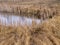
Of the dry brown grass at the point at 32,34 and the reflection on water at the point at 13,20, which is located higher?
the reflection on water at the point at 13,20

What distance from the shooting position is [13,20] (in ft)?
2.84

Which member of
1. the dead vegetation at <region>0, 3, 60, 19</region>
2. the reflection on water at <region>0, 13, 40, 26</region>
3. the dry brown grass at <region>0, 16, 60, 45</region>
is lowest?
the dry brown grass at <region>0, 16, 60, 45</region>

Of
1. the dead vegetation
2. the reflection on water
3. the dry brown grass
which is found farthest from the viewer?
the dead vegetation

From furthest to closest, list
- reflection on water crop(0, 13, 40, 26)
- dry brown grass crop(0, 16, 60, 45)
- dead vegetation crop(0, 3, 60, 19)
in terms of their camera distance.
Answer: dead vegetation crop(0, 3, 60, 19) < reflection on water crop(0, 13, 40, 26) < dry brown grass crop(0, 16, 60, 45)

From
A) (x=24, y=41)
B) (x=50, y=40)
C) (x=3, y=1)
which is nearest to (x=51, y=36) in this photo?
(x=50, y=40)

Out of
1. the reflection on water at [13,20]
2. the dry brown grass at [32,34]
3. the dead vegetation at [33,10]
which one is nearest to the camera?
the dry brown grass at [32,34]

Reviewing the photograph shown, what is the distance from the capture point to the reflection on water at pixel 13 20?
0.82 meters

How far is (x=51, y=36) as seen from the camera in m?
0.70

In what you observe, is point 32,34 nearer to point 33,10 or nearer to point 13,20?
point 13,20

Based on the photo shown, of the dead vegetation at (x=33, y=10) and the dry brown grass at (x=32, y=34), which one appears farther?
the dead vegetation at (x=33, y=10)

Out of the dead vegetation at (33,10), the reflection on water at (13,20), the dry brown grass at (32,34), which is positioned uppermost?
the dead vegetation at (33,10)

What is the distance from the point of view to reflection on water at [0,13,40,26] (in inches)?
32.5

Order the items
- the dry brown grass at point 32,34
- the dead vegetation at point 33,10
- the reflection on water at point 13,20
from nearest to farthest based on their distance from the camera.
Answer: the dry brown grass at point 32,34
the reflection on water at point 13,20
the dead vegetation at point 33,10

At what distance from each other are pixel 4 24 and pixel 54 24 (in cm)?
28
